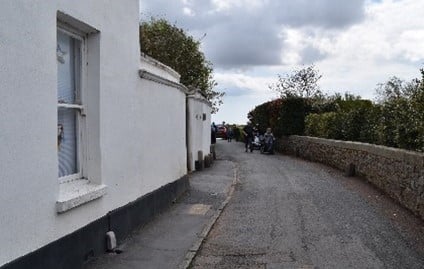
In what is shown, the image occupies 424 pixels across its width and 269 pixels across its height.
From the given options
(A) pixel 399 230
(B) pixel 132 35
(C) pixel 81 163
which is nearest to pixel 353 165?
(A) pixel 399 230

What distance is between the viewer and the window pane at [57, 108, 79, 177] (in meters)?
6.11

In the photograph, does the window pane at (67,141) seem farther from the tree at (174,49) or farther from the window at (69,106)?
the tree at (174,49)

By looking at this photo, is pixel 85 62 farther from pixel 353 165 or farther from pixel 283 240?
pixel 353 165

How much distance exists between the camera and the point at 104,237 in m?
6.85

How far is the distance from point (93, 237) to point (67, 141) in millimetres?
1216

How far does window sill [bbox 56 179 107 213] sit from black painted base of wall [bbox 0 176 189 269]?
0.33m

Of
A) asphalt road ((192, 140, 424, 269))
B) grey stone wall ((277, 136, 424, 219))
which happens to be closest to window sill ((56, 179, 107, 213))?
asphalt road ((192, 140, 424, 269))

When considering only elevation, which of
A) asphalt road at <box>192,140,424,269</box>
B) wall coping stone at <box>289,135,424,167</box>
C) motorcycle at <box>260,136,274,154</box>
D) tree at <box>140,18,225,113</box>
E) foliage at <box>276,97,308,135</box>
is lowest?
asphalt road at <box>192,140,424,269</box>

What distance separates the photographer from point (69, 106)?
625 centimetres

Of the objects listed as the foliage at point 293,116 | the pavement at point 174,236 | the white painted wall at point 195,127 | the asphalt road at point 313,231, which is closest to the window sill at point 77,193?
the pavement at point 174,236

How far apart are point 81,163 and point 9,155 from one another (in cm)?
227

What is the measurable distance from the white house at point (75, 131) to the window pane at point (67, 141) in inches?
0.5

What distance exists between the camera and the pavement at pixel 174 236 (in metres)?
6.59

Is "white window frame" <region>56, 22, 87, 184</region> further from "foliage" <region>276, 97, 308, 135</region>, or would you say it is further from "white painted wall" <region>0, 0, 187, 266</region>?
"foliage" <region>276, 97, 308, 135</region>
